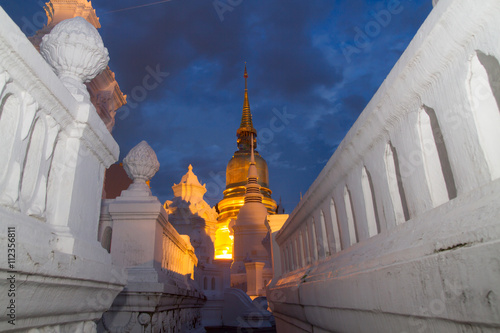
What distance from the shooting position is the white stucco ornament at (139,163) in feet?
17.4

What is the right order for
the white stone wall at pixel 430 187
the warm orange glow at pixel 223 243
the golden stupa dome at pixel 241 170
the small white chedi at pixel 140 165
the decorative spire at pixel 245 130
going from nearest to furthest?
the white stone wall at pixel 430 187 → the small white chedi at pixel 140 165 → the warm orange glow at pixel 223 243 → the golden stupa dome at pixel 241 170 → the decorative spire at pixel 245 130

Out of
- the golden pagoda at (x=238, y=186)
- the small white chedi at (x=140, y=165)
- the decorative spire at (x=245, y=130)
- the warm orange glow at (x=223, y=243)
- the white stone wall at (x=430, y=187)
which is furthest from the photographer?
the decorative spire at (x=245, y=130)

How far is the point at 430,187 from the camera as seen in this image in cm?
173

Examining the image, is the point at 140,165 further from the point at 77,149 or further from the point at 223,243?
the point at 223,243

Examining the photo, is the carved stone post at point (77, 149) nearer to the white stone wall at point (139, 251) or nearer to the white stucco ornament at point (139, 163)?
the white stone wall at point (139, 251)

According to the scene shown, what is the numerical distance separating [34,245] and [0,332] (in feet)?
1.32

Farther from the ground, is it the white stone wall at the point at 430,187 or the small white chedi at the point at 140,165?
the small white chedi at the point at 140,165

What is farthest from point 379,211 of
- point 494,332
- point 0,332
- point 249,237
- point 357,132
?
point 249,237

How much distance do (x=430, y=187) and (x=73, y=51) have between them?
2406mm

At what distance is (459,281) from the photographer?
1.29 m

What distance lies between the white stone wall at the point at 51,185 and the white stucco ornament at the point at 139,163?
2.38 m

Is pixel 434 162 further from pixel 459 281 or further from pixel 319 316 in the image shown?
pixel 319 316

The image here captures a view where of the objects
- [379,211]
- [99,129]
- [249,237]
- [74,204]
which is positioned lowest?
[379,211]

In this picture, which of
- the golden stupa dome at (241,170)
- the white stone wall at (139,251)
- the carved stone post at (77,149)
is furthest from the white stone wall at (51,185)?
the golden stupa dome at (241,170)
